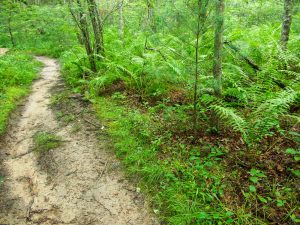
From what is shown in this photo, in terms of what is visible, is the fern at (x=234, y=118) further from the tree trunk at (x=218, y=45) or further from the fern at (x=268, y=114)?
the tree trunk at (x=218, y=45)

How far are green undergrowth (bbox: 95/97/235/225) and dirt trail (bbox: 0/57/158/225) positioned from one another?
27 cm

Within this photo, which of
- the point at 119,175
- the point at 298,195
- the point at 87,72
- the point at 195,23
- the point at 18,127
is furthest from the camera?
the point at 87,72

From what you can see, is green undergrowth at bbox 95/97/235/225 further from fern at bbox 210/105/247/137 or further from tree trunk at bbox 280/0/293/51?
tree trunk at bbox 280/0/293/51

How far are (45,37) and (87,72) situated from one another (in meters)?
14.9

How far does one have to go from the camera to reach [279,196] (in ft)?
10.4

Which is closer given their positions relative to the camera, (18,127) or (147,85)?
(18,127)

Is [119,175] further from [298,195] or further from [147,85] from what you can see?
[147,85]

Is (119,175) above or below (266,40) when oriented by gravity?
below

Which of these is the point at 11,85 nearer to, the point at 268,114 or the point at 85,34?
the point at 85,34

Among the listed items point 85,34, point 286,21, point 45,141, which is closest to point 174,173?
point 45,141

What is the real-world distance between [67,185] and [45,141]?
5.54 feet

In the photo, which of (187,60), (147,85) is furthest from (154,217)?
(147,85)

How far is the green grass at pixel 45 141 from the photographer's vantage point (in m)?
5.07

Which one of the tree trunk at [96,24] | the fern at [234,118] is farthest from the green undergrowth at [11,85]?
the fern at [234,118]
